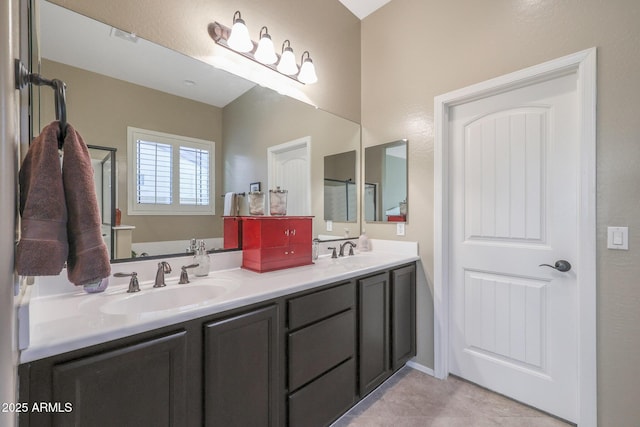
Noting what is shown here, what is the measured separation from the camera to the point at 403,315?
2086 mm

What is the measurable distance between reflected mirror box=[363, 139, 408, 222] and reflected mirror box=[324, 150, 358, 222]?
12 centimetres

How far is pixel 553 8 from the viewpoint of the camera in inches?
65.3

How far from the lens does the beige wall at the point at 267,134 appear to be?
5.75 feet

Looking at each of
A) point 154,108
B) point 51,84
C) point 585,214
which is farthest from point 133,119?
point 585,214

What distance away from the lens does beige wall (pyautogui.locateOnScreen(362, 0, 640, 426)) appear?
1.43 metres

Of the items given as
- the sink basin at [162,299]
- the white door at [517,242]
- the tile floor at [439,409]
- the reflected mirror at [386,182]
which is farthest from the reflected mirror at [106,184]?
the white door at [517,242]

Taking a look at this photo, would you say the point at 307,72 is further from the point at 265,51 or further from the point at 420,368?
the point at 420,368

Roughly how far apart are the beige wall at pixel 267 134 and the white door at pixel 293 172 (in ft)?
0.15

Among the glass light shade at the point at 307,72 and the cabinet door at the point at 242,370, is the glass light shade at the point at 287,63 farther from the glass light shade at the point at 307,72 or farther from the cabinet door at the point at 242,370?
the cabinet door at the point at 242,370

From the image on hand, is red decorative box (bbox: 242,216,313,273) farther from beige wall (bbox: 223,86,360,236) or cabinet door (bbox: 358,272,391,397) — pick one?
cabinet door (bbox: 358,272,391,397)

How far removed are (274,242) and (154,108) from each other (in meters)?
0.93

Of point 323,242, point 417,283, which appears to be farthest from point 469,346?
point 323,242

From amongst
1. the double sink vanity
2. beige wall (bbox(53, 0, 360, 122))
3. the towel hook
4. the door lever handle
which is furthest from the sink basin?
the door lever handle

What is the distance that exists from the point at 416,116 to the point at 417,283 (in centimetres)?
130
